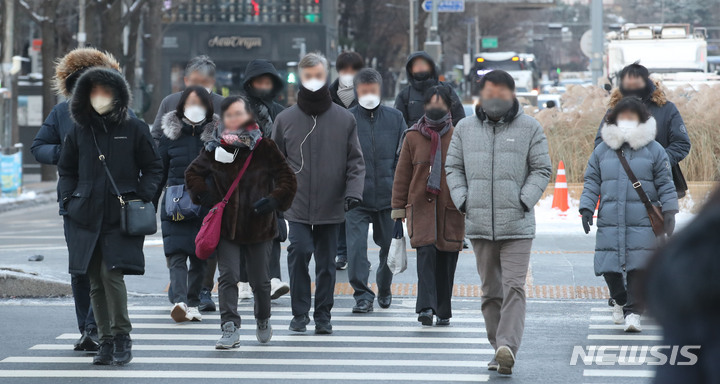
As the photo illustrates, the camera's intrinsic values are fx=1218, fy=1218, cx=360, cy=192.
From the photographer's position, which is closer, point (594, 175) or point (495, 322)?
point (495, 322)

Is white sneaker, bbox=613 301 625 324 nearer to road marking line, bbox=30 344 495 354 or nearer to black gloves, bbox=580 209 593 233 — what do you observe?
black gloves, bbox=580 209 593 233

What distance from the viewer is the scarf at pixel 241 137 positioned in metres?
7.55

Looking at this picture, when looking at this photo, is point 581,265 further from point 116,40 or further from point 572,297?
point 116,40

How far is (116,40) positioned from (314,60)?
961 inches

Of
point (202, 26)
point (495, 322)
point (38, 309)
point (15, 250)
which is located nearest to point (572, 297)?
point (495, 322)

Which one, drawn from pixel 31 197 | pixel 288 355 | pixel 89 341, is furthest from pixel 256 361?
pixel 31 197

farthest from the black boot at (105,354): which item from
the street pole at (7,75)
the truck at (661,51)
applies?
the truck at (661,51)

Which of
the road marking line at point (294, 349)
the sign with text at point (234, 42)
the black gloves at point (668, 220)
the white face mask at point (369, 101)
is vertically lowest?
the road marking line at point (294, 349)

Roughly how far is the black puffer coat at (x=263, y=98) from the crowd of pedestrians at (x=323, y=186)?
0.02 m

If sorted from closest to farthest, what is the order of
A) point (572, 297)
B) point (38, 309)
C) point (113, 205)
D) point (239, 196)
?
point (113, 205)
point (239, 196)
point (38, 309)
point (572, 297)

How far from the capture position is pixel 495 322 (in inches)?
283

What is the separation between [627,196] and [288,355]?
2.57 metres

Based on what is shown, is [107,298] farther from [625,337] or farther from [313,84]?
[625,337]

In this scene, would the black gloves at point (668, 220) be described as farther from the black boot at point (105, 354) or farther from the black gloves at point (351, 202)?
the black boot at point (105, 354)
